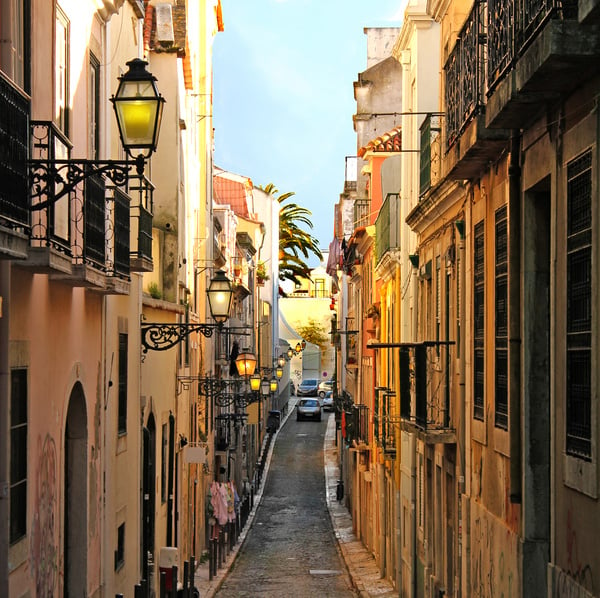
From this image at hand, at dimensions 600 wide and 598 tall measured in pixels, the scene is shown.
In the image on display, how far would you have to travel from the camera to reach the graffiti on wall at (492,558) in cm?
1184

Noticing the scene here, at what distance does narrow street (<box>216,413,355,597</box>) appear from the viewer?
2731 cm

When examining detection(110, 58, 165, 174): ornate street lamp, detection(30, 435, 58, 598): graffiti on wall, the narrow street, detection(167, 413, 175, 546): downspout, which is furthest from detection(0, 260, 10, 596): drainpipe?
the narrow street

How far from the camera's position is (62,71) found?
39.3 ft

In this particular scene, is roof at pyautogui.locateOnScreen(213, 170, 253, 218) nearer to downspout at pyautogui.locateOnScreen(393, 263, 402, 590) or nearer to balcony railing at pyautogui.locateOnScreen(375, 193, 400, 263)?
balcony railing at pyautogui.locateOnScreen(375, 193, 400, 263)

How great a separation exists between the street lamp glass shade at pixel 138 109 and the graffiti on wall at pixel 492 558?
5.18 m

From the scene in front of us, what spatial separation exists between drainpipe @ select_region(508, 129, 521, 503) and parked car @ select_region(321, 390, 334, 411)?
239 ft

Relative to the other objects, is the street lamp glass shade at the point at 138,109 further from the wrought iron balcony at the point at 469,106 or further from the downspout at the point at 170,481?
the downspout at the point at 170,481

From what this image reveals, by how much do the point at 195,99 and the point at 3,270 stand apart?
2322 cm

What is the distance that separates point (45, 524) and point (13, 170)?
4.10m

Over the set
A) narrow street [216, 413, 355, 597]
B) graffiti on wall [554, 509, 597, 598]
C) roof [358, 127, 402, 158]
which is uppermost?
roof [358, 127, 402, 158]

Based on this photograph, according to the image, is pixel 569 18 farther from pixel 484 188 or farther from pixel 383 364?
pixel 383 364

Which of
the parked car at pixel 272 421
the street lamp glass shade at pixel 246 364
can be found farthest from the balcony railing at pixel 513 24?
the parked car at pixel 272 421

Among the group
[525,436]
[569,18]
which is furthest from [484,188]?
[569,18]

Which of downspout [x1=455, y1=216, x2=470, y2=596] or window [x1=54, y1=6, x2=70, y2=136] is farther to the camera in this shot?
downspout [x1=455, y1=216, x2=470, y2=596]
